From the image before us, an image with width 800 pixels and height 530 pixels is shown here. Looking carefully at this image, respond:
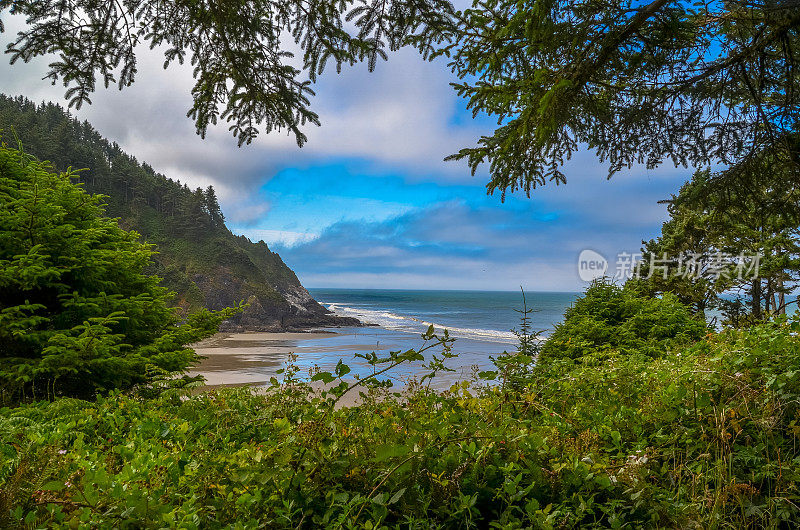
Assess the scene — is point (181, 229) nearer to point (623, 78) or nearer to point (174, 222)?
point (174, 222)

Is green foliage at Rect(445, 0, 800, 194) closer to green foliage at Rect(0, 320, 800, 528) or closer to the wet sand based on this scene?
green foliage at Rect(0, 320, 800, 528)

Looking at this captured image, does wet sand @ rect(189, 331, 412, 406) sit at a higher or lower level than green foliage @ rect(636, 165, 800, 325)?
lower

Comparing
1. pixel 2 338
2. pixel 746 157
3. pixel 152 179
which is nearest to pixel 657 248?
pixel 746 157

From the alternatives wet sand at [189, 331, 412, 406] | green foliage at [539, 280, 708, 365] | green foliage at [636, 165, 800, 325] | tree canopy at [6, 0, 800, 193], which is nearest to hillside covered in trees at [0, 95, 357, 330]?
wet sand at [189, 331, 412, 406]

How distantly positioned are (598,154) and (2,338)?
27.7ft

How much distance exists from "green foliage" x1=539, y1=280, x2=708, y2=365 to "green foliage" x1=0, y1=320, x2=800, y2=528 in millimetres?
5652

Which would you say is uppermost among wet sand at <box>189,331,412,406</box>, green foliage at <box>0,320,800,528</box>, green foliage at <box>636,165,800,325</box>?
green foliage at <box>636,165,800,325</box>

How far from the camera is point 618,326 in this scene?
9664 mm

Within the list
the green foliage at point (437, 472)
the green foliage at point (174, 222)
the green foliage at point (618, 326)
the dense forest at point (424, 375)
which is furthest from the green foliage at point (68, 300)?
the green foliage at point (174, 222)

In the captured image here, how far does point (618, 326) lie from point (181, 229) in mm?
70259

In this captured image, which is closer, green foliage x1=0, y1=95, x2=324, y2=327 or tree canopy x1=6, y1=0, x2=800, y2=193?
tree canopy x1=6, y1=0, x2=800, y2=193

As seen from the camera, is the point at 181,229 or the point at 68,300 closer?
the point at 68,300

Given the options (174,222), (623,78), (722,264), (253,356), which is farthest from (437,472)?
(174,222)

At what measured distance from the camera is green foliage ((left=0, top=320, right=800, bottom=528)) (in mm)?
1711
